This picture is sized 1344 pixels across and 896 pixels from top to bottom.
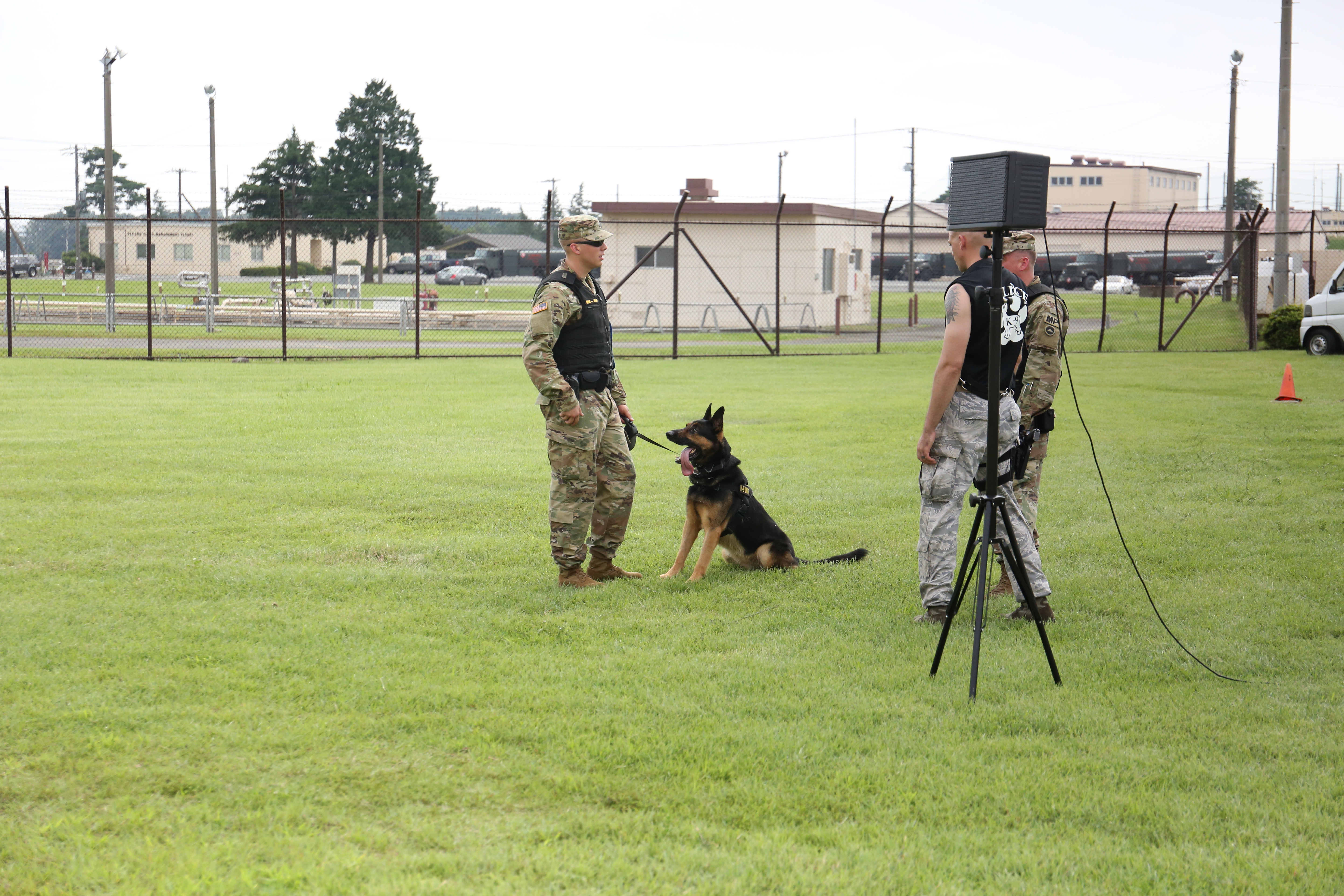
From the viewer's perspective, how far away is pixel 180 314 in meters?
29.7

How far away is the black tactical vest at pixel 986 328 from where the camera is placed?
4.98 m

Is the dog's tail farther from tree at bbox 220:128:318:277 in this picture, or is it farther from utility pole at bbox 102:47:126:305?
tree at bbox 220:128:318:277

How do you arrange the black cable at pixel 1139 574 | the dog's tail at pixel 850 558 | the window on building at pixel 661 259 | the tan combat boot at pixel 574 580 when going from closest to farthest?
the black cable at pixel 1139 574, the tan combat boot at pixel 574 580, the dog's tail at pixel 850 558, the window on building at pixel 661 259

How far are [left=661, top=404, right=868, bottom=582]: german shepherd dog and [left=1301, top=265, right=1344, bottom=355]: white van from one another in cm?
1811

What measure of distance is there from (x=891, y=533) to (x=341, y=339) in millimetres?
20049

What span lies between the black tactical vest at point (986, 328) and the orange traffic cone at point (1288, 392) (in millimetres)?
10679

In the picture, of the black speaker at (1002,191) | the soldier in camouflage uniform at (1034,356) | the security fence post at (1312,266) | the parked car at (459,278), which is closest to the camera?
the black speaker at (1002,191)

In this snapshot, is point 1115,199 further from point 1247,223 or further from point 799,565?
point 799,565

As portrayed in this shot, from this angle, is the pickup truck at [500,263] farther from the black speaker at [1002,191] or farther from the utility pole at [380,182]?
the black speaker at [1002,191]

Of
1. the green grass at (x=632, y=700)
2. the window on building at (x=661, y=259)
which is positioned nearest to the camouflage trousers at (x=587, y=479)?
the green grass at (x=632, y=700)

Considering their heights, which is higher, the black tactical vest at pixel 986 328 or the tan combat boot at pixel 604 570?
the black tactical vest at pixel 986 328

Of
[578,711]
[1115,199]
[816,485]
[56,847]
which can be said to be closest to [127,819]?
[56,847]

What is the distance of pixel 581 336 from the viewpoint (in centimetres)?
602

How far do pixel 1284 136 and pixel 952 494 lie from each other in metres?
22.6
